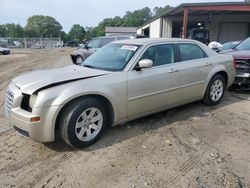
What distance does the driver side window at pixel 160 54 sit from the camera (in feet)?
16.1

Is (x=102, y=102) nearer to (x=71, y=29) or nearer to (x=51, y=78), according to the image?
(x=51, y=78)

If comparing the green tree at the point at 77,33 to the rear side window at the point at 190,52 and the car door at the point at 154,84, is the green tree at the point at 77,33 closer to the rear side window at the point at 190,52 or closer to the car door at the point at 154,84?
the rear side window at the point at 190,52

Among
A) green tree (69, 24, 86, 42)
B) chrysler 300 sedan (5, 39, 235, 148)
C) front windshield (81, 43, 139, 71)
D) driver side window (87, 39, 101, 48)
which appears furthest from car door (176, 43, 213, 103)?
green tree (69, 24, 86, 42)

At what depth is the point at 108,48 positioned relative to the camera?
5.43 meters

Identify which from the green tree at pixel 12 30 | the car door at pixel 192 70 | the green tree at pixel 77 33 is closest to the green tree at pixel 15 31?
the green tree at pixel 12 30

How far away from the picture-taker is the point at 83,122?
13.4ft

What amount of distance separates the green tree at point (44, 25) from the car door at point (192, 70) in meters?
97.3

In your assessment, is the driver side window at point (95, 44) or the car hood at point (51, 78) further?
the driver side window at point (95, 44)

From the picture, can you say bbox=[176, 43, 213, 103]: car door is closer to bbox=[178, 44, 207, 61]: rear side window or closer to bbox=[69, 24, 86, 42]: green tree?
bbox=[178, 44, 207, 61]: rear side window

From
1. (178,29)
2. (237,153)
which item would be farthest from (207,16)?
(237,153)

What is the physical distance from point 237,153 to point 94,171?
6.98ft

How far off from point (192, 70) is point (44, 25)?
110684 mm

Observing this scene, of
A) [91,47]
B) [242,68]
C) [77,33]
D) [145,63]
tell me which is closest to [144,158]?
[145,63]

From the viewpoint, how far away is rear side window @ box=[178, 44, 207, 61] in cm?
545
